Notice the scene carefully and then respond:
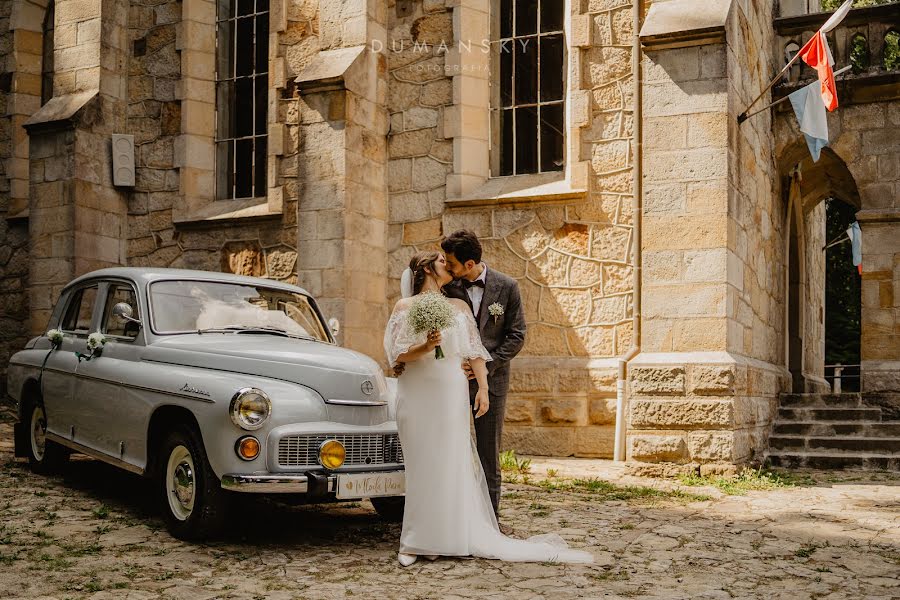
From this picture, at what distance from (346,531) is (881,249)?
8.51 meters

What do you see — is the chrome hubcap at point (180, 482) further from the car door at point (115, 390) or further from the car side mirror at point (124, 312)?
the car side mirror at point (124, 312)

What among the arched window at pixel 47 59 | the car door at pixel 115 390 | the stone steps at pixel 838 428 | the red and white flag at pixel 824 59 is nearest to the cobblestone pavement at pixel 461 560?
the car door at pixel 115 390

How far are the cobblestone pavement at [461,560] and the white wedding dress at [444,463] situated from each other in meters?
0.14

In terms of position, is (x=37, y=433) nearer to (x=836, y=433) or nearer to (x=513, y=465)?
(x=513, y=465)

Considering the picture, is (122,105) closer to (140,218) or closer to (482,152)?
(140,218)

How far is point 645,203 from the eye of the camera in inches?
350

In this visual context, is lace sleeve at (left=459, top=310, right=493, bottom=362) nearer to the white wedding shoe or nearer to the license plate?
the license plate

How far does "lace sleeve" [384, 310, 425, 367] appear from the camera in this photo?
17.0 feet

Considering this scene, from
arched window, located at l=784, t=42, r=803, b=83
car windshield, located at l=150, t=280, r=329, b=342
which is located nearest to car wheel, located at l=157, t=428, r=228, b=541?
car windshield, located at l=150, t=280, r=329, b=342

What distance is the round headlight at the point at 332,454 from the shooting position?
525cm

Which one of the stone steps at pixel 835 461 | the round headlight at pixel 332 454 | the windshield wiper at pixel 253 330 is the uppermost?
the windshield wiper at pixel 253 330

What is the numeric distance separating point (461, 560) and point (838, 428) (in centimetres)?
699

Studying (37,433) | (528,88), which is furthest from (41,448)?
(528,88)

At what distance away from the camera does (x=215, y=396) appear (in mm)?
5316
